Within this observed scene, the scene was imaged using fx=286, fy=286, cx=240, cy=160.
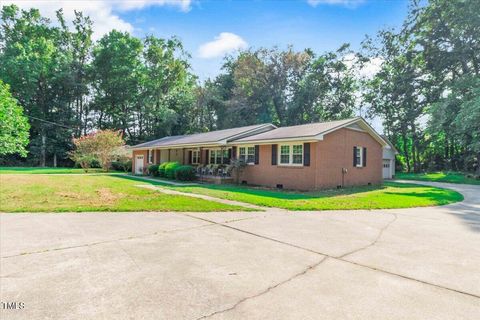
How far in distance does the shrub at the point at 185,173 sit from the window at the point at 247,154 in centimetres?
351

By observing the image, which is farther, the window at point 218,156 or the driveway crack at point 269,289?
the window at point 218,156

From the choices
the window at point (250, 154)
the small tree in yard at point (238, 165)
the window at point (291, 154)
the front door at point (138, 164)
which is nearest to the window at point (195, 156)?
the small tree in yard at point (238, 165)

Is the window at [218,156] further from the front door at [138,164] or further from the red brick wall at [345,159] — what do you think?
the front door at [138,164]

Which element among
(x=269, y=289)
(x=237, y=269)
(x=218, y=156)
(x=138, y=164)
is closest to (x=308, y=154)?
(x=218, y=156)

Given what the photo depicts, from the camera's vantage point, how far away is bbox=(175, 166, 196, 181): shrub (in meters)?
18.9

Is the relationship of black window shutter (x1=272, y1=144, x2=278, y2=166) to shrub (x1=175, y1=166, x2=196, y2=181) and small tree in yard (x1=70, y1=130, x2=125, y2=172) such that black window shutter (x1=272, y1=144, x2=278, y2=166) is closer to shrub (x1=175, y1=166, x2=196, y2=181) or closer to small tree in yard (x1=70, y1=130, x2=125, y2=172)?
shrub (x1=175, y1=166, x2=196, y2=181)

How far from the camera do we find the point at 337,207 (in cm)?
903

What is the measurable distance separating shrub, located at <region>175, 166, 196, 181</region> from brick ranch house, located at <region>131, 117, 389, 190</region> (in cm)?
179

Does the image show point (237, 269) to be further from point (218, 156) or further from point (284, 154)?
point (218, 156)

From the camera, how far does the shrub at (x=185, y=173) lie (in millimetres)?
18922

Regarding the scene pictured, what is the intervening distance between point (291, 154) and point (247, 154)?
349cm

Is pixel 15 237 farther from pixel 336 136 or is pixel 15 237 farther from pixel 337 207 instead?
pixel 336 136

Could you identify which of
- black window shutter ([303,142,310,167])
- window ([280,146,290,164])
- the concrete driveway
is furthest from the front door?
the concrete driveway

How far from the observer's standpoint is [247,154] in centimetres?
1758
